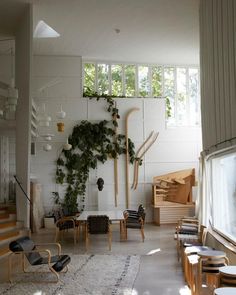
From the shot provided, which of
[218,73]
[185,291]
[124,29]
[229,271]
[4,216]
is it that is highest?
[124,29]

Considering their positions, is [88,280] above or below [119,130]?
below

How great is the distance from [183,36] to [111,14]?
100 inches

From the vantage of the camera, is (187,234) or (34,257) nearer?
(34,257)

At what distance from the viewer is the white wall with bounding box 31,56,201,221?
1373 centimetres

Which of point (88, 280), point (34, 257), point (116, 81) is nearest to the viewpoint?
point (88, 280)

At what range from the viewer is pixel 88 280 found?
20.7 ft

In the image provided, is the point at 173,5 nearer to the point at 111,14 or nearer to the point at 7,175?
the point at 111,14

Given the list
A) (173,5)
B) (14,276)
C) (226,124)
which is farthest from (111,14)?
(14,276)

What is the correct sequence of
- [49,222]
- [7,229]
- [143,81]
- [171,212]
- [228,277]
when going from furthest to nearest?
[143,81] < [171,212] < [49,222] < [7,229] < [228,277]

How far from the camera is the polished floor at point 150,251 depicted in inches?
233

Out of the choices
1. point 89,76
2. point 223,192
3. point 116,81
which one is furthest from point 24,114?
point 116,81

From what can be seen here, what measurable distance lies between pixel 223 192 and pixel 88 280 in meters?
3.48

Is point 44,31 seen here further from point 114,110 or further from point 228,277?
point 228,277

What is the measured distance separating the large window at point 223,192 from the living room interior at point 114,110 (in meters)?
0.02
